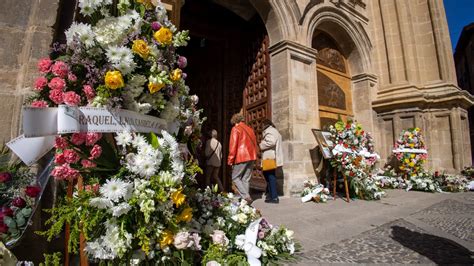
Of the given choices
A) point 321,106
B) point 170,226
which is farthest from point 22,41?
point 321,106

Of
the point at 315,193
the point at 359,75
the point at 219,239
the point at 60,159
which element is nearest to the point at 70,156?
the point at 60,159

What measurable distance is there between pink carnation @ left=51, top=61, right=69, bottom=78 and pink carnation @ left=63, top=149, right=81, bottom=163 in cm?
49

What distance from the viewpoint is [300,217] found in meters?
3.63

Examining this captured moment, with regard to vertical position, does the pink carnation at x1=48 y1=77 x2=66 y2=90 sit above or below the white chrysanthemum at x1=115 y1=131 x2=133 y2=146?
above

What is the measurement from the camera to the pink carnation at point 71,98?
1.54 metres

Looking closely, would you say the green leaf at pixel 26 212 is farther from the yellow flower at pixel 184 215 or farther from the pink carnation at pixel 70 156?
the yellow flower at pixel 184 215

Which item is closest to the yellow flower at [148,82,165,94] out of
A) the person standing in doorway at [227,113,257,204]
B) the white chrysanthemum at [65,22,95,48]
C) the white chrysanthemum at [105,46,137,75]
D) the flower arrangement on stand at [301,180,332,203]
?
the white chrysanthemum at [105,46,137,75]

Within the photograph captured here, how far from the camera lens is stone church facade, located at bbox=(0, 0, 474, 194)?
587 cm

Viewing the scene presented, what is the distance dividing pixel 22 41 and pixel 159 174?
182cm

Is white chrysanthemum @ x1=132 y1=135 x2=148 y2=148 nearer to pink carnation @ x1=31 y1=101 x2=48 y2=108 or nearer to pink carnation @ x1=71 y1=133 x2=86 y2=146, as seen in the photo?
pink carnation @ x1=71 y1=133 x2=86 y2=146

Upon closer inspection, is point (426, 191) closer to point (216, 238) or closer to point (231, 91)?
point (231, 91)

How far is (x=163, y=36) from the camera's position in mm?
1760

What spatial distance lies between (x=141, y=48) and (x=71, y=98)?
53 centimetres

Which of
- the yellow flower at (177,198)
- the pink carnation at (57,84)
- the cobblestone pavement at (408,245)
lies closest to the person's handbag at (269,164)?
the cobblestone pavement at (408,245)
